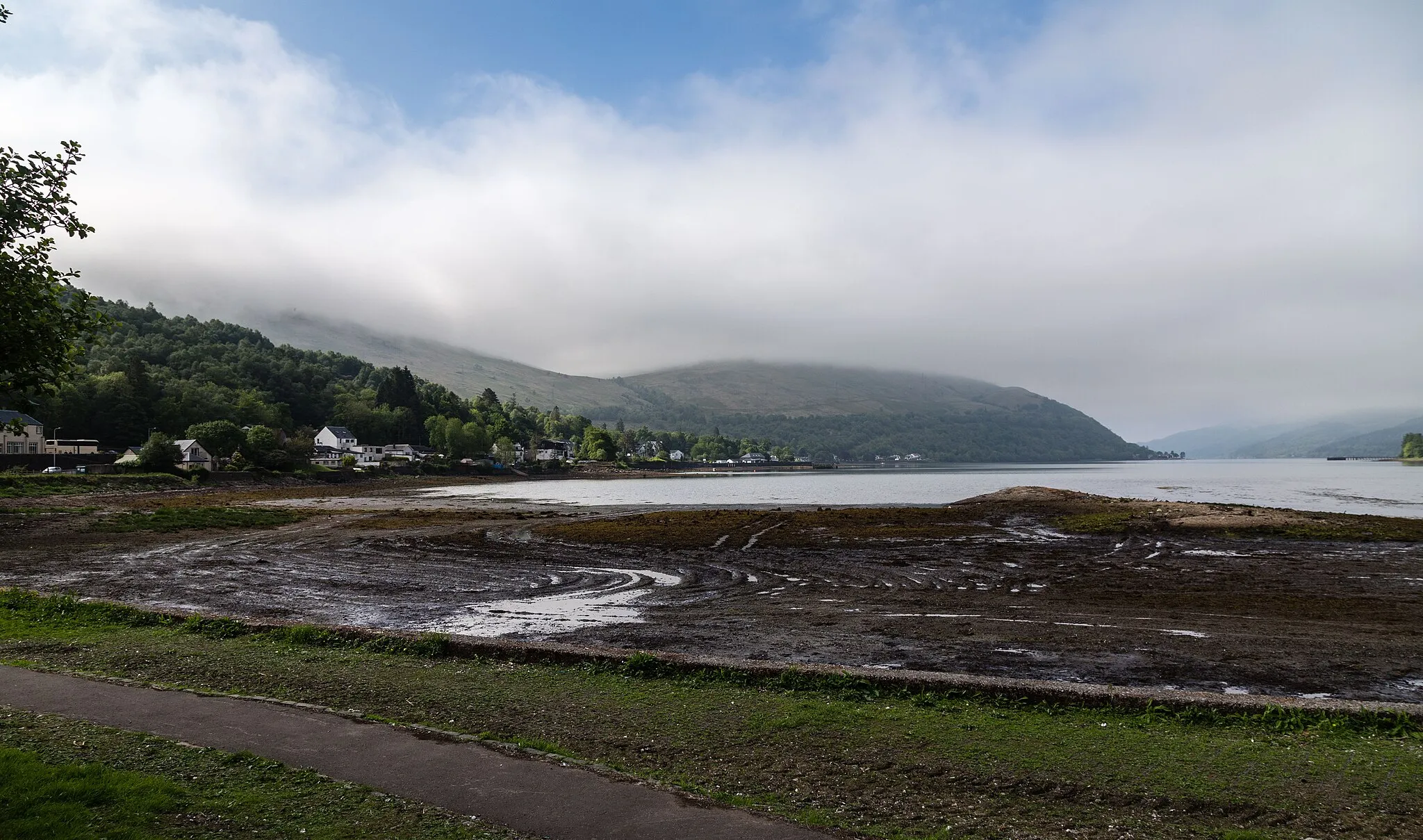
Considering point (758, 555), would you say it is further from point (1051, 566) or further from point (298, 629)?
point (298, 629)

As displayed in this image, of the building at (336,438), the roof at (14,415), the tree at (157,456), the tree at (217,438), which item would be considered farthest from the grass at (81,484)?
the building at (336,438)

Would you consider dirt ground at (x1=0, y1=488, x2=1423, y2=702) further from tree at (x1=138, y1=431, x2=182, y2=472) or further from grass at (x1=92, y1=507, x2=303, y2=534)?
tree at (x1=138, y1=431, x2=182, y2=472)

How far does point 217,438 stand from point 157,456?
24.6 metres

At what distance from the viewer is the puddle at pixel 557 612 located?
17.1 metres

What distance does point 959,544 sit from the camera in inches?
1452

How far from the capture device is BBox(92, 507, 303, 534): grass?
135 ft

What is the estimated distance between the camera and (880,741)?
8797mm

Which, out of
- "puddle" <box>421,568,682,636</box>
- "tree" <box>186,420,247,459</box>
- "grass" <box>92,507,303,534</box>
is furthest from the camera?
"tree" <box>186,420,247,459</box>

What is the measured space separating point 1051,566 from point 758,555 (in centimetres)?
1149

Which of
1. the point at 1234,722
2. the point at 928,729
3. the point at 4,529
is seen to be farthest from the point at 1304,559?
the point at 4,529

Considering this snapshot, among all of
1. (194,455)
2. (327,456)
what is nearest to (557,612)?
(194,455)

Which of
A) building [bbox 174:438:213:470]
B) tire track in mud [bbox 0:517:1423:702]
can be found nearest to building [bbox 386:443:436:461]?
building [bbox 174:438:213:470]

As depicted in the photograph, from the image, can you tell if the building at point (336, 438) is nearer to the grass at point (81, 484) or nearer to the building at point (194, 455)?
the building at point (194, 455)

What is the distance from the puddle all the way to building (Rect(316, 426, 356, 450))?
16792 centimetres
